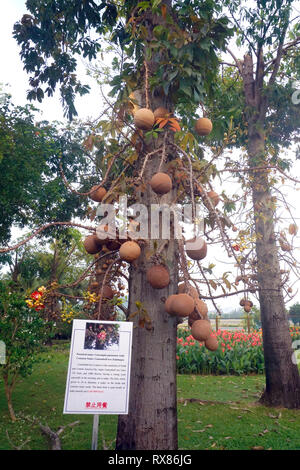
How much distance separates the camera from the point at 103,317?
301 cm

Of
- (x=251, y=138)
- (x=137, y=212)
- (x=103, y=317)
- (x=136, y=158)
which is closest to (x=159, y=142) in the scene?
(x=136, y=158)

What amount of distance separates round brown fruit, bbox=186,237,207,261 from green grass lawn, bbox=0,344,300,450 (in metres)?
2.75

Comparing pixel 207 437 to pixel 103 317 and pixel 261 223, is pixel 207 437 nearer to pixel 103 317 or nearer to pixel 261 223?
pixel 103 317

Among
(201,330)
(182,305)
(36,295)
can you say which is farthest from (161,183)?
(36,295)

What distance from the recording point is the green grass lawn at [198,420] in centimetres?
428

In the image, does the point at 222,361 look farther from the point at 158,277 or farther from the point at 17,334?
the point at 158,277

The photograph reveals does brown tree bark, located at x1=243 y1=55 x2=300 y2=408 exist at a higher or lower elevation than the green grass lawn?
higher

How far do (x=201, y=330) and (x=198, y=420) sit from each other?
351cm

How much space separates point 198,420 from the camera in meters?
5.20

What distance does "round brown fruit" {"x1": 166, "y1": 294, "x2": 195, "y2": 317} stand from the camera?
2361mm

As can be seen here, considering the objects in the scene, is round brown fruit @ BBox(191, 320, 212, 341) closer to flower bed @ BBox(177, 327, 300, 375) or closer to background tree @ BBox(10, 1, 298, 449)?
background tree @ BBox(10, 1, 298, 449)

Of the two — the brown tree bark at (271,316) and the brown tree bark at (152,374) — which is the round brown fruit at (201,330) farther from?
the brown tree bark at (271,316)

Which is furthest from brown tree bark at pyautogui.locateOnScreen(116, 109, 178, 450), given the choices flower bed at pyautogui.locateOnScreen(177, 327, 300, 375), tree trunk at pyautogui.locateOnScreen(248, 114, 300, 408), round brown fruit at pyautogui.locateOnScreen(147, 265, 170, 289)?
flower bed at pyautogui.locateOnScreen(177, 327, 300, 375)

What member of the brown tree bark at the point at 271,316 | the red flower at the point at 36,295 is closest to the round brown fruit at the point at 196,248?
the red flower at the point at 36,295
